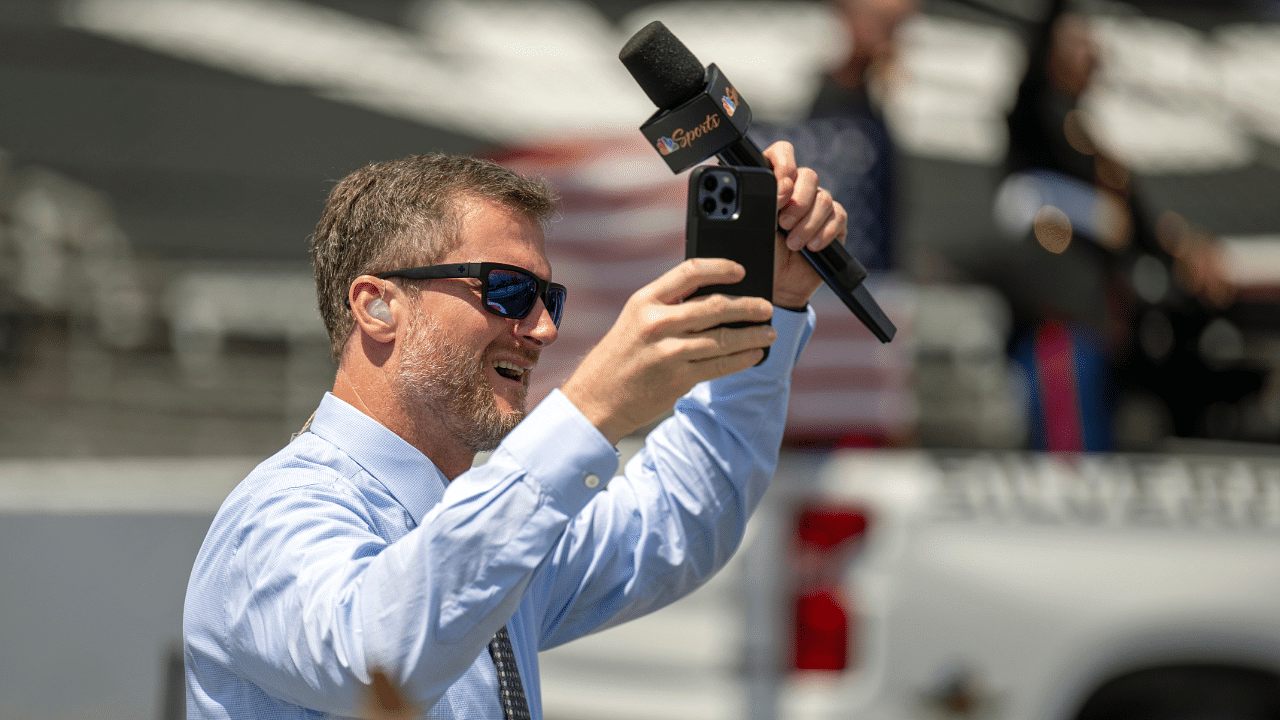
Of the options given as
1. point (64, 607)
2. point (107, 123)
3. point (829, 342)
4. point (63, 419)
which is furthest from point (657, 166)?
point (107, 123)

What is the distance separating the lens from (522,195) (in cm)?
137

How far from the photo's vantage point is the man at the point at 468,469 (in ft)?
3.25

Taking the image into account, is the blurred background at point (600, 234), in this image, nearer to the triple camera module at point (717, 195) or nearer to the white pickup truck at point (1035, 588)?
the white pickup truck at point (1035, 588)

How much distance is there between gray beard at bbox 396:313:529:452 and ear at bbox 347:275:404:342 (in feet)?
0.10

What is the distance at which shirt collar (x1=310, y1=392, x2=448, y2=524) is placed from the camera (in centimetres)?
132

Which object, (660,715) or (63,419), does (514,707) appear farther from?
(63,419)

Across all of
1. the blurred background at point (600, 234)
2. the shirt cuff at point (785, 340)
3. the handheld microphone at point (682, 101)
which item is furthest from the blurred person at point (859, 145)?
the handheld microphone at point (682, 101)

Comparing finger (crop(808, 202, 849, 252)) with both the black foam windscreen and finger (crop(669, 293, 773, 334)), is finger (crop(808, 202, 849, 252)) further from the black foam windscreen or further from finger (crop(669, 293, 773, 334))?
finger (crop(669, 293, 773, 334))

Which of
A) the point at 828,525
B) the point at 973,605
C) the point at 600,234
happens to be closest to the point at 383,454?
the point at 828,525

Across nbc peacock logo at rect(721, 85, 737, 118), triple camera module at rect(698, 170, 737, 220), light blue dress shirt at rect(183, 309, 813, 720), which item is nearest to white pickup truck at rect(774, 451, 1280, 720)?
light blue dress shirt at rect(183, 309, 813, 720)

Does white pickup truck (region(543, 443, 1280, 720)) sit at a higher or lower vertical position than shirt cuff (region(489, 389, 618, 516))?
lower

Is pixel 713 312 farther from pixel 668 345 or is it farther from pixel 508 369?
pixel 508 369

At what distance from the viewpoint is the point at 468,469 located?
130cm

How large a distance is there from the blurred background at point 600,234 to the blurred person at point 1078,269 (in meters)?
0.01
